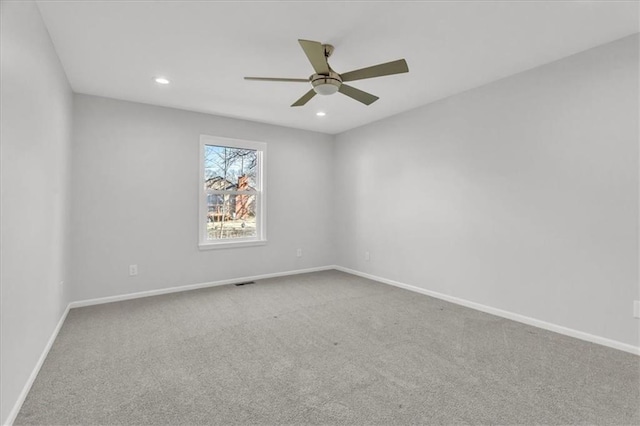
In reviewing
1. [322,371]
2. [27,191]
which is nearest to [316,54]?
[27,191]

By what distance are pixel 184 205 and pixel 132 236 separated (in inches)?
28.7

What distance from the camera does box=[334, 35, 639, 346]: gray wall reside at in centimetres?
251

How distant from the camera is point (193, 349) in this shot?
2.52 m

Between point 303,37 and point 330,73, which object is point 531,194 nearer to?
point 330,73

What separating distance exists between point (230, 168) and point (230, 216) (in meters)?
0.73

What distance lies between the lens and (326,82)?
8.05ft

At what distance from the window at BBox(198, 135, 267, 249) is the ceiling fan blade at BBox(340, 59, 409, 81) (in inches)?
109

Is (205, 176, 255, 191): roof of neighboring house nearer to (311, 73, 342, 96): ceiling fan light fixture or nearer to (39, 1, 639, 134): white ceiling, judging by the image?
(39, 1, 639, 134): white ceiling

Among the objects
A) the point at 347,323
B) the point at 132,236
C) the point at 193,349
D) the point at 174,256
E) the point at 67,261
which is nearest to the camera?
the point at 193,349

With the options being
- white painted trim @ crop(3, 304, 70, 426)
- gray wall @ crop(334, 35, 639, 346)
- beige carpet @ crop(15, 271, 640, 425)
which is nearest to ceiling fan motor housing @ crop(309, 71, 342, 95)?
gray wall @ crop(334, 35, 639, 346)

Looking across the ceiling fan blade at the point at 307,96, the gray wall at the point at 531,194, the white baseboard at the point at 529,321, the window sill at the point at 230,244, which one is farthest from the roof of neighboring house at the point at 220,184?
the white baseboard at the point at 529,321

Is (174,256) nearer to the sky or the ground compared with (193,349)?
nearer to the sky

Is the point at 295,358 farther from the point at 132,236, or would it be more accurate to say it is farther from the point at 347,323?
the point at 132,236

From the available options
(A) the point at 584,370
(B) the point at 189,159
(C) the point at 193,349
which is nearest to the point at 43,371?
(C) the point at 193,349
